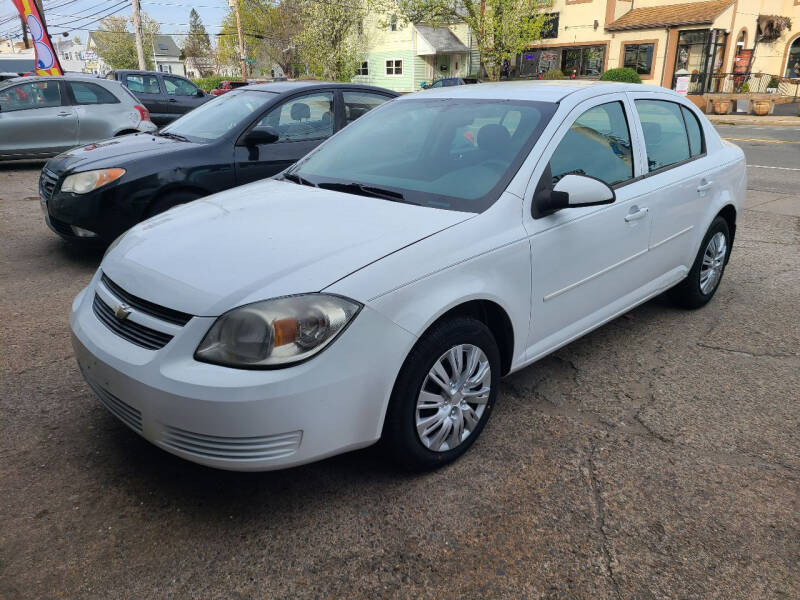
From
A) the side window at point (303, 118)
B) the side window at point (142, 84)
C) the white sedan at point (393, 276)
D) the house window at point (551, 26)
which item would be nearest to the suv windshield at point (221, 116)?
the side window at point (303, 118)

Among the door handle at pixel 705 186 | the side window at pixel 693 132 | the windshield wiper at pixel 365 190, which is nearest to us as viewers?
the windshield wiper at pixel 365 190

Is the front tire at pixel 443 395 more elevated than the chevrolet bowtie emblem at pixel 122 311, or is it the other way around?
the chevrolet bowtie emblem at pixel 122 311

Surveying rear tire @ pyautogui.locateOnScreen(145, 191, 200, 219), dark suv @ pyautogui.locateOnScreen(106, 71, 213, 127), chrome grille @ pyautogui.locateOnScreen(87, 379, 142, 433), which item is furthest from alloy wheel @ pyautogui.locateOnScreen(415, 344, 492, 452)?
dark suv @ pyautogui.locateOnScreen(106, 71, 213, 127)

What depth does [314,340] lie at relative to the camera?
2.26m

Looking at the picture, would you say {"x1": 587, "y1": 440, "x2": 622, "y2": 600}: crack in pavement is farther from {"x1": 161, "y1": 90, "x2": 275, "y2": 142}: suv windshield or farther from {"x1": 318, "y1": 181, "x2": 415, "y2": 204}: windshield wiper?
{"x1": 161, "y1": 90, "x2": 275, "y2": 142}: suv windshield

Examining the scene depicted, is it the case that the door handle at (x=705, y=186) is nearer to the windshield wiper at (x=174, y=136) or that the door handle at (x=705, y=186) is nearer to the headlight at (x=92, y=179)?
the windshield wiper at (x=174, y=136)

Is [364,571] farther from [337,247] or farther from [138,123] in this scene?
[138,123]

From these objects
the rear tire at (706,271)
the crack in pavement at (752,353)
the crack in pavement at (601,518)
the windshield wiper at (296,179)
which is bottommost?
the crack in pavement at (752,353)

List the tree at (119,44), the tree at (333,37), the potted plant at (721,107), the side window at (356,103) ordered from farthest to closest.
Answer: the tree at (119,44)
the tree at (333,37)
the potted plant at (721,107)
the side window at (356,103)

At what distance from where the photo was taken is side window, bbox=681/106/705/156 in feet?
14.3

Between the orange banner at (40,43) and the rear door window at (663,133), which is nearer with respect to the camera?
the rear door window at (663,133)

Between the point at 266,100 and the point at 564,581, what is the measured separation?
16.7 ft

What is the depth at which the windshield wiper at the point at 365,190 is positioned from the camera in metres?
3.07

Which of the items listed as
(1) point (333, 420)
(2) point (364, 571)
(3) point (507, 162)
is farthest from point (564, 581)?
(3) point (507, 162)
